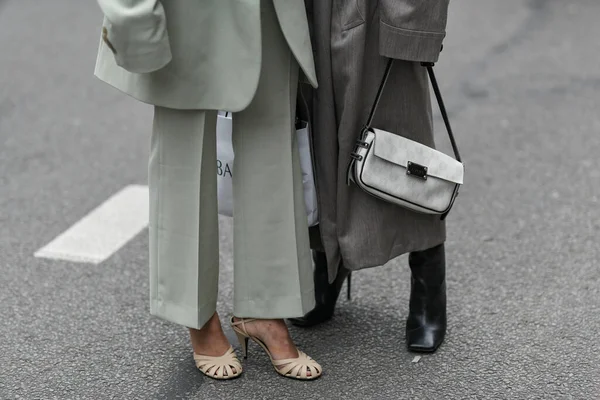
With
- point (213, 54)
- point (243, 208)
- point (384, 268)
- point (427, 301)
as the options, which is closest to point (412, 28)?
point (213, 54)

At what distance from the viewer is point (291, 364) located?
3.03 metres

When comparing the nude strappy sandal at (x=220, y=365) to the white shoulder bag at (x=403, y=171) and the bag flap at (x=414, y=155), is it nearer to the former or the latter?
the white shoulder bag at (x=403, y=171)

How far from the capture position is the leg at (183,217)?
282 cm

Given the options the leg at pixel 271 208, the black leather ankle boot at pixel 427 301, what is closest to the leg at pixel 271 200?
the leg at pixel 271 208

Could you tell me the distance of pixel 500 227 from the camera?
166 inches

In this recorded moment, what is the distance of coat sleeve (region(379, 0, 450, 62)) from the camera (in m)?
2.73

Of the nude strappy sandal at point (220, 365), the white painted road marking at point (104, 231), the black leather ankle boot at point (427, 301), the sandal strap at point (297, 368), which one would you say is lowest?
the white painted road marking at point (104, 231)

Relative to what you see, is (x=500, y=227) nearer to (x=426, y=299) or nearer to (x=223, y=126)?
(x=426, y=299)

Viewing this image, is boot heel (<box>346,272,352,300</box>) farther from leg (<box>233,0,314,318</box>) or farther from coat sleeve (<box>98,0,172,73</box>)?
coat sleeve (<box>98,0,172,73</box>)

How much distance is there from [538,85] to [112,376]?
370 cm

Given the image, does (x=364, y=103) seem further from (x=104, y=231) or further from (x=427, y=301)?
(x=104, y=231)

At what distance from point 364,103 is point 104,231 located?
1718 millimetres

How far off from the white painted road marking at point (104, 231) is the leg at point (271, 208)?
1171 mm

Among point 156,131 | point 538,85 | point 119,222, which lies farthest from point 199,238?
point 538,85
